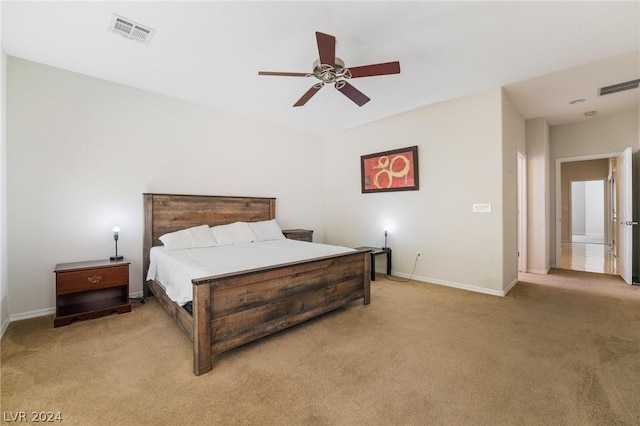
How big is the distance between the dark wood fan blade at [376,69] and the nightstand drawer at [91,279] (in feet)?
10.4

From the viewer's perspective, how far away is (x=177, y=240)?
133 inches

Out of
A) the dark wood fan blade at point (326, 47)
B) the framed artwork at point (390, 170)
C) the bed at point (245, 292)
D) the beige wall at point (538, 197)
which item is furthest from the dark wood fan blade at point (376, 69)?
the beige wall at point (538, 197)

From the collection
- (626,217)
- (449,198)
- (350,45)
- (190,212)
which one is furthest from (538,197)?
(190,212)

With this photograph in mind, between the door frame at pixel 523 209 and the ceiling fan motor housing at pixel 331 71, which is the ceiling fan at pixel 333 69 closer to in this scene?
the ceiling fan motor housing at pixel 331 71

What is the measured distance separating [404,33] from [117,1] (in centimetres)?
238

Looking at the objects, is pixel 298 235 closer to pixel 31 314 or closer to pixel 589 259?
pixel 31 314

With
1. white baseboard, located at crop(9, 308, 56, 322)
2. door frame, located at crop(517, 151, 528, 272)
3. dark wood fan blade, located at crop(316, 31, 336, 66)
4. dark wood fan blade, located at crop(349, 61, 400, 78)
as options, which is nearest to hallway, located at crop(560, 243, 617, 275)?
door frame, located at crop(517, 151, 528, 272)

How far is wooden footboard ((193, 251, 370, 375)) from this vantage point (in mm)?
1923

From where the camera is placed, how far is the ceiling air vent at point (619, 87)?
343 cm

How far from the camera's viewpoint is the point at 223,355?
2.17 metres

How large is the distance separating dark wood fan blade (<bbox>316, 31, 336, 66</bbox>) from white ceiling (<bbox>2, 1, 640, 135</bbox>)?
32 cm

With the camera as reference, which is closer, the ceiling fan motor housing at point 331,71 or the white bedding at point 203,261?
the white bedding at point 203,261

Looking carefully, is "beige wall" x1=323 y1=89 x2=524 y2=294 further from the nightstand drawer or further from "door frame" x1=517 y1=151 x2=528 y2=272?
the nightstand drawer

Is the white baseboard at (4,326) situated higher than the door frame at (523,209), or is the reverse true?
the door frame at (523,209)
